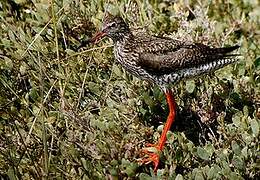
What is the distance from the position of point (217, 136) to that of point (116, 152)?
898mm

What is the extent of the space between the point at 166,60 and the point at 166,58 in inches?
0.6

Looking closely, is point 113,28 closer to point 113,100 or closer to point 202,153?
point 113,100

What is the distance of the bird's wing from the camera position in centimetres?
487

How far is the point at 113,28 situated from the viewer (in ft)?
16.5

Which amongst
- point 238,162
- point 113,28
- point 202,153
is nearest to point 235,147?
point 238,162

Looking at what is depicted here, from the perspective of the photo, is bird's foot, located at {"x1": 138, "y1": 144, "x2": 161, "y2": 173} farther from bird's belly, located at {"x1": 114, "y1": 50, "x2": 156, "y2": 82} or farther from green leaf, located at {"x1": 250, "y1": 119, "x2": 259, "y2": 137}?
green leaf, located at {"x1": 250, "y1": 119, "x2": 259, "y2": 137}

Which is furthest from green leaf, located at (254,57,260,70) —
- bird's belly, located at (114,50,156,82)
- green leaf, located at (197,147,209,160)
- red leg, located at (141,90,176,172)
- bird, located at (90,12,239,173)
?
green leaf, located at (197,147,209,160)

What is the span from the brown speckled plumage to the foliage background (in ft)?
0.90

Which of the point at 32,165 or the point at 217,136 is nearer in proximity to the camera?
the point at 32,165

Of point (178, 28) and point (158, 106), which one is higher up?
point (178, 28)

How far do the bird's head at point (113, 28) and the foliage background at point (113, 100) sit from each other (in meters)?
0.32

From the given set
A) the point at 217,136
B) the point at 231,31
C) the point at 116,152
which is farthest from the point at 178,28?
the point at 116,152

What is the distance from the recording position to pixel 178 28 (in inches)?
235

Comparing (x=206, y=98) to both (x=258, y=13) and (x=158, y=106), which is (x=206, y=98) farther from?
(x=258, y=13)
